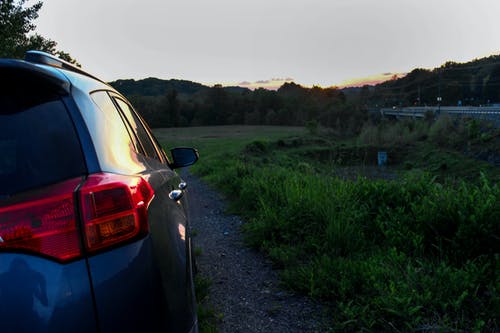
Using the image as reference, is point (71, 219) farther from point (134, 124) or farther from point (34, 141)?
point (134, 124)

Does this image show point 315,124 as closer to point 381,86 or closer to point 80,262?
point 80,262

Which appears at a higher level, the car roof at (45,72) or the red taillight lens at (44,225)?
the car roof at (45,72)

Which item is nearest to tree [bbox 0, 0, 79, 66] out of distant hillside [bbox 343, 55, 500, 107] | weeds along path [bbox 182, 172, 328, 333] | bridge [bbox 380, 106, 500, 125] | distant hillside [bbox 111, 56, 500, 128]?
weeds along path [bbox 182, 172, 328, 333]

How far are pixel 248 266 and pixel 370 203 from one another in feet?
6.11

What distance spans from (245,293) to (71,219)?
2.75 metres

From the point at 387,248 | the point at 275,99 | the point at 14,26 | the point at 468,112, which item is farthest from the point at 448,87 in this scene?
the point at 387,248

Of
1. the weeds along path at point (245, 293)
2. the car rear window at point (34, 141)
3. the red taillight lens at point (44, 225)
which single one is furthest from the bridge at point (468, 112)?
the red taillight lens at point (44, 225)

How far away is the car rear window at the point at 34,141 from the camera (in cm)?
125

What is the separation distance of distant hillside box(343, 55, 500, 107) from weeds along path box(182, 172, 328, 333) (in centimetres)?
7460

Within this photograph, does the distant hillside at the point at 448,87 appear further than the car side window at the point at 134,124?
Yes

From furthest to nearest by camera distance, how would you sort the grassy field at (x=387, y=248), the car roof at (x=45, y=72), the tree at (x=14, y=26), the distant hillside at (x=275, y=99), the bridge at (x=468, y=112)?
the distant hillside at (x=275, y=99), the bridge at (x=468, y=112), the tree at (x=14, y=26), the grassy field at (x=387, y=248), the car roof at (x=45, y=72)

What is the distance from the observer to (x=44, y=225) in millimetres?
1138

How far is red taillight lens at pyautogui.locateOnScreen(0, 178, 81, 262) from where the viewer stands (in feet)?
3.62

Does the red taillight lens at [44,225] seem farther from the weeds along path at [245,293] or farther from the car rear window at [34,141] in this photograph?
the weeds along path at [245,293]
